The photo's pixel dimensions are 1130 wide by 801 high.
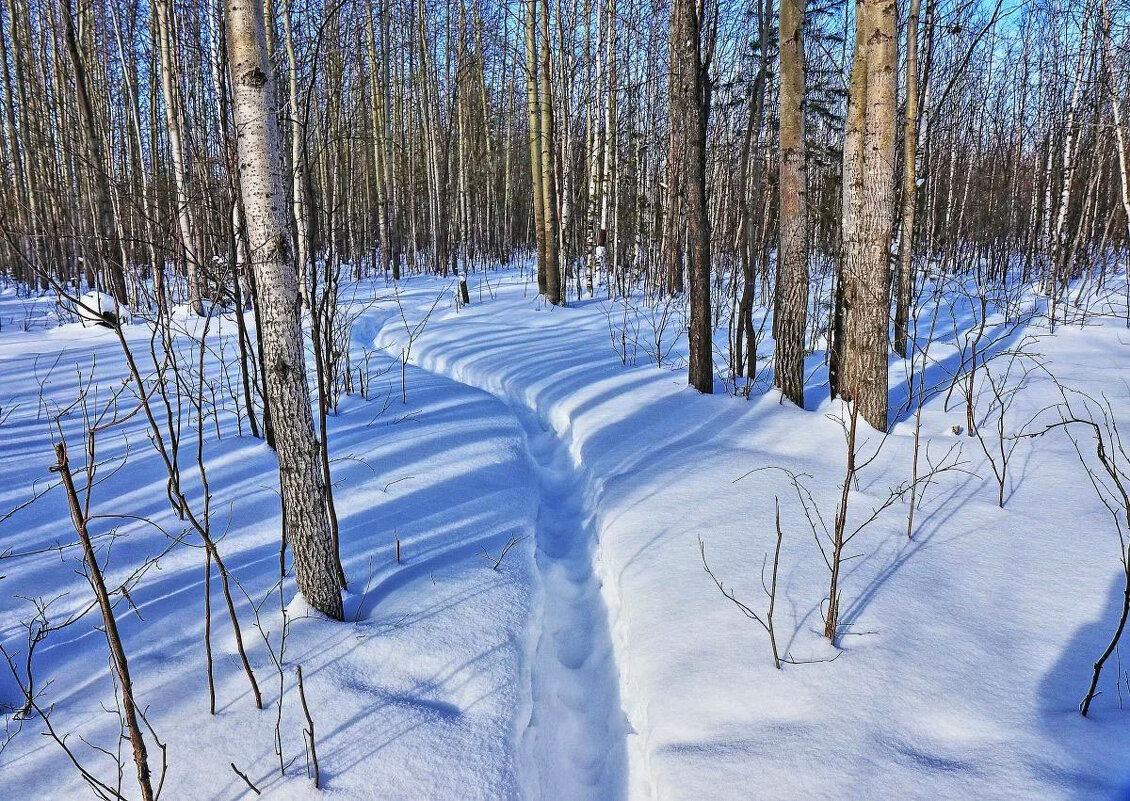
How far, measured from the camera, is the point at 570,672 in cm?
249

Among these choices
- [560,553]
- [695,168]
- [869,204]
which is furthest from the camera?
[695,168]

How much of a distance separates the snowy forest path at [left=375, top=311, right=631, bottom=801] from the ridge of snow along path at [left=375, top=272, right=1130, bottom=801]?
62mm

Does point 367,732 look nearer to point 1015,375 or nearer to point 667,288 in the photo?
point 1015,375

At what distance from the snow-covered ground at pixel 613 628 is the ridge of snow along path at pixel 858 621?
1 cm

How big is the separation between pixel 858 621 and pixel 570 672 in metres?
1.12

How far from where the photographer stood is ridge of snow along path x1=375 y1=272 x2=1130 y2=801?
1617mm

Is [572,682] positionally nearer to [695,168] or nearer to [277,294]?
[277,294]

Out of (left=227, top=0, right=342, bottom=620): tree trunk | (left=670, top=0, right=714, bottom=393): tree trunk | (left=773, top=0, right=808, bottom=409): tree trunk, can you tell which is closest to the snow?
(left=227, top=0, right=342, bottom=620): tree trunk

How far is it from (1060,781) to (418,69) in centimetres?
2278

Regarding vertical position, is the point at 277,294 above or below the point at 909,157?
below

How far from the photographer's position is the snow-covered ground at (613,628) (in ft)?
5.56

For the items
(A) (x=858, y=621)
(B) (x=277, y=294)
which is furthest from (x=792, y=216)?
(B) (x=277, y=294)

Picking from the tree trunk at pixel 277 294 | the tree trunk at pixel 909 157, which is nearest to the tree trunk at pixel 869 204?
the tree trunk at pixel 909 157

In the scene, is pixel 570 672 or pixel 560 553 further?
pixel 560 553
